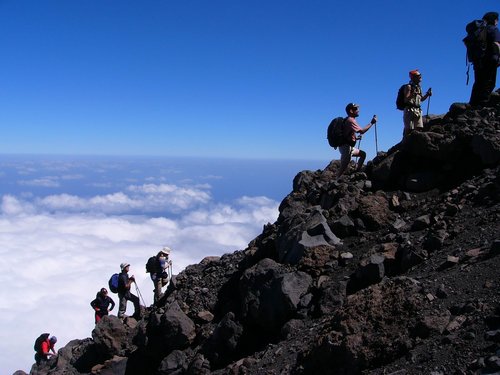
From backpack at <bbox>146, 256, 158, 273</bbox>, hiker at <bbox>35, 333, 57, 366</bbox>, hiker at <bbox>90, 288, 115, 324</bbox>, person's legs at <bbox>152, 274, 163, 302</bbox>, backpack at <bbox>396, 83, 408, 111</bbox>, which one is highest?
backpack at <bbox>396, 83, 408, 111</bbox>

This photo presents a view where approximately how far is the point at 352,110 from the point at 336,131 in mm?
887

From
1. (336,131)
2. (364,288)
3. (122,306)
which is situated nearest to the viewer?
(364,288)

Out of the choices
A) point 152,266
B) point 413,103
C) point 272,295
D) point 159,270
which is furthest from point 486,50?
point 152,266

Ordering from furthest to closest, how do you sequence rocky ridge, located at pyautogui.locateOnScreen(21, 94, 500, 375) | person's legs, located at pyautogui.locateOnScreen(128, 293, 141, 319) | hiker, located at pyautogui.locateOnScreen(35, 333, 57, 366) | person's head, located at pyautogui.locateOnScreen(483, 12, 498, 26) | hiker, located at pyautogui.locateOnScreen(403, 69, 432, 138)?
hiker, located at pyautogui.locateOnScreen(35, 333, 57, 366), person's legs, located at pyautogui.locateOnScreen(128, 293, 141, 319), hiker, located at pyautogui.locateOnScreen(403, 69, 432, 138), person's head, located at pyautogui.locateOnScreen(483, 12, 498, 26), rocky ridge, located at pyautogui.locateOnScreen(21, 94, 500, 375)

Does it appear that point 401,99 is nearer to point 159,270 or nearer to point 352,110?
point 352,110

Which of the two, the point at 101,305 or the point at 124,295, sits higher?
the point at 124,295

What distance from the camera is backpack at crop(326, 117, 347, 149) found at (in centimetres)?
1485

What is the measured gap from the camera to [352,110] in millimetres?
14469

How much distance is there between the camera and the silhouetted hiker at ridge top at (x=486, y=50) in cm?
1352

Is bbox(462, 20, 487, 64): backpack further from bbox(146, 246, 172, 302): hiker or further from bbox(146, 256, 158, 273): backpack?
bbox(146, 256, 158, 273): backpack

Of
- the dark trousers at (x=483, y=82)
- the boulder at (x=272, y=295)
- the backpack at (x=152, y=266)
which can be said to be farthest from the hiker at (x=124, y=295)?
the dark trousers at (x=483, y=82)

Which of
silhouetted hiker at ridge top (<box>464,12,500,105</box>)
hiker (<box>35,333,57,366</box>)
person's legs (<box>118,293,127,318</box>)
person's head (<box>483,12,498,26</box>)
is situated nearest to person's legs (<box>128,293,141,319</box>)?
person's legs (<box>118,293,127,318</box>)

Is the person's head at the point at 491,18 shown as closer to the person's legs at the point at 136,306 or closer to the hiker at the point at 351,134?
the hiker at the point at 351,134

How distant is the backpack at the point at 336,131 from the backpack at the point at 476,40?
4399 mm
